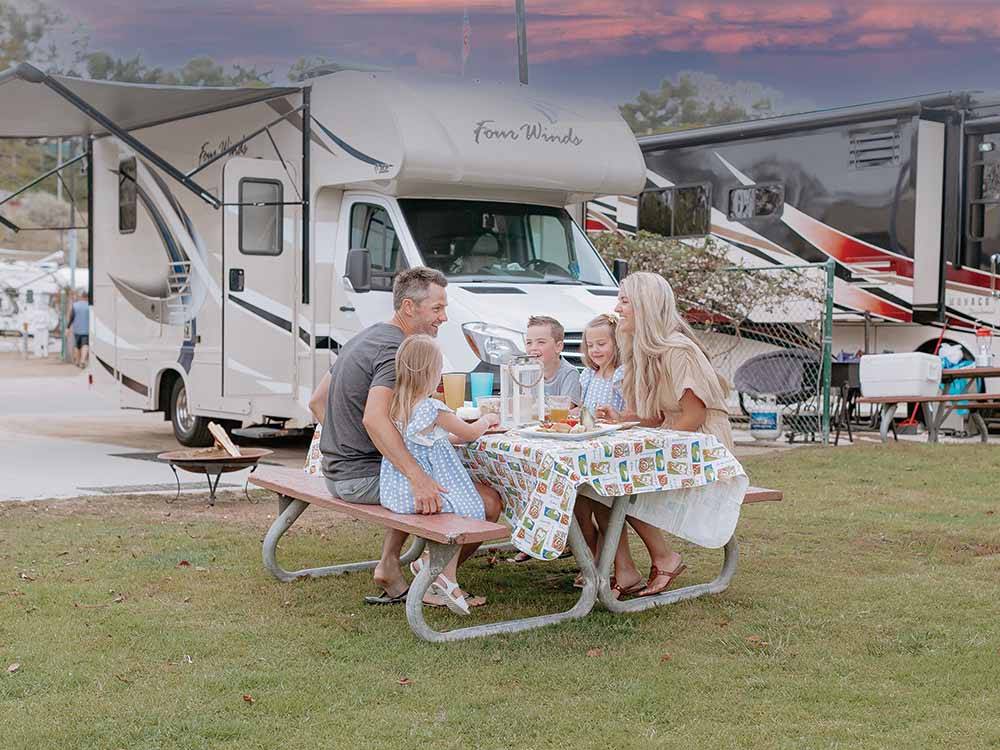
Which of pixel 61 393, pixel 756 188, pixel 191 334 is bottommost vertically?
pixel 61 393

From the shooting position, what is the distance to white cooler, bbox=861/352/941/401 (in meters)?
11.5

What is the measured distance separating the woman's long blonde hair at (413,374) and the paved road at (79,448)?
4146mm

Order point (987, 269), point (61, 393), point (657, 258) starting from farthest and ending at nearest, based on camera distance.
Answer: point (61, 393)
point (657, 258)
point (987, 269)

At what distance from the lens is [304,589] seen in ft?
18.4

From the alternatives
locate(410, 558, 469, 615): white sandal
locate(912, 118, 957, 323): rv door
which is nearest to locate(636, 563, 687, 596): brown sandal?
locate(410, 558, 469, 615): white sandal

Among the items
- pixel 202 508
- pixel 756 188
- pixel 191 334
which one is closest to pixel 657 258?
pixel 756 188

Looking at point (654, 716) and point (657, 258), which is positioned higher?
point (657, 258)

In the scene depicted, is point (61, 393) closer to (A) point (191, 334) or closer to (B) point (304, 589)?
(A) point (191, 334)

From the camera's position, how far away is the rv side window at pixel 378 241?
933 cm

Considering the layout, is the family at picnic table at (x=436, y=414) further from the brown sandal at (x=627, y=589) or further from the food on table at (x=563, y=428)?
the food on table at (x=563, y=428)

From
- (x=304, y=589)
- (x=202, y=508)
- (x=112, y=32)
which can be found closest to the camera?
(x=304, y=589)

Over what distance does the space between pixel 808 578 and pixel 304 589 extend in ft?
7.08

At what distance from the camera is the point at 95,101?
9891mm

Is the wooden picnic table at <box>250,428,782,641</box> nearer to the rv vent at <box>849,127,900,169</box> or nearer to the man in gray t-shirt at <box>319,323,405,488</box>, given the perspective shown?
the man in gray t-shirt at <box>319,323,405,488</box>
